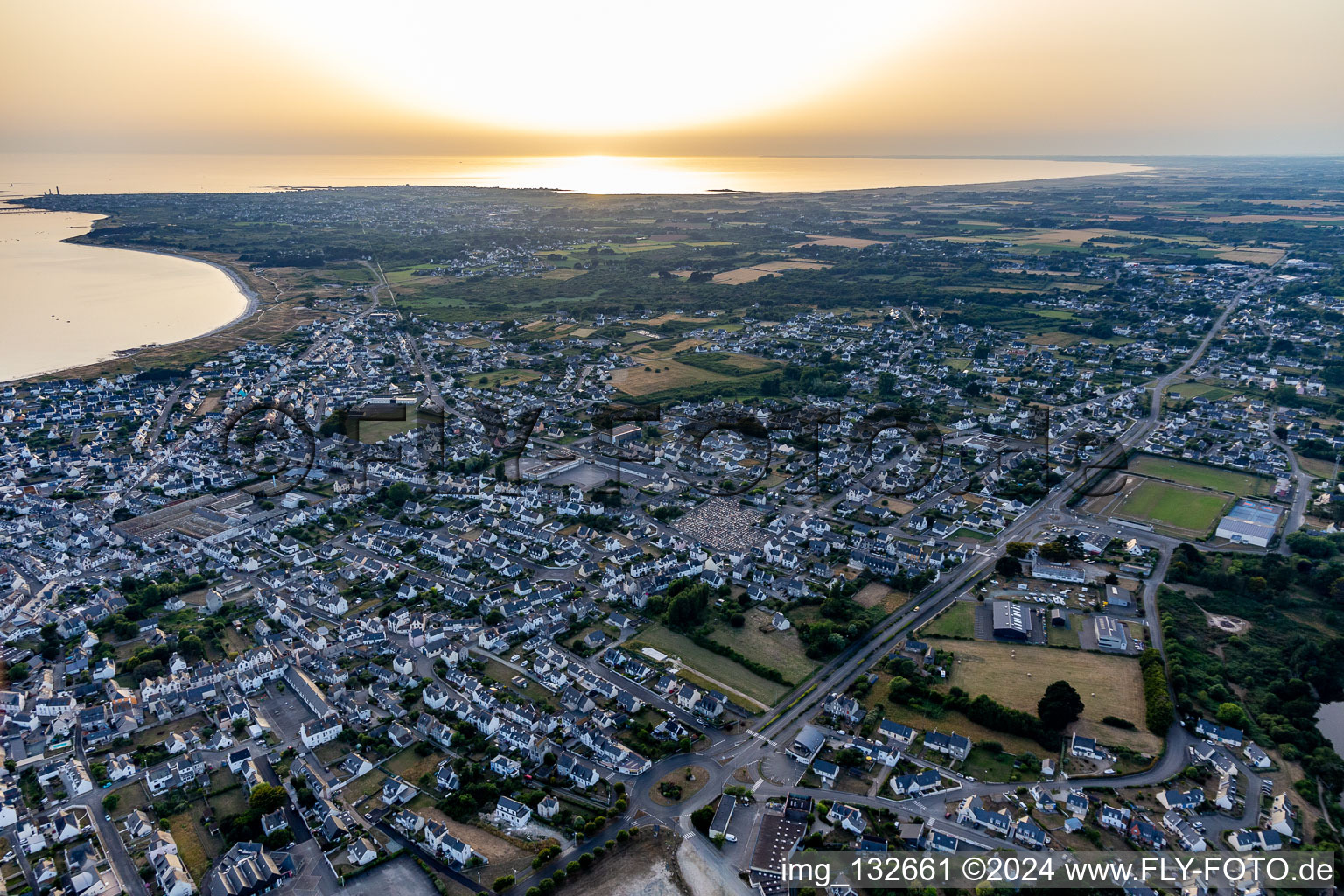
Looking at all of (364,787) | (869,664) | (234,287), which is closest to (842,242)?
(234,287)

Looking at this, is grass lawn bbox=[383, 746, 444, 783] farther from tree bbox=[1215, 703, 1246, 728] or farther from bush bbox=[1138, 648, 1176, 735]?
tree bbox=[1215, 703, 1246, 728]

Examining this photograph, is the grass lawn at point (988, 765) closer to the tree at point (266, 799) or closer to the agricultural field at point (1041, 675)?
the agricultural field at point (1041, 675)

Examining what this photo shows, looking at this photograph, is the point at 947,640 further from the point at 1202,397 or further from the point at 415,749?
the point at 1202,397

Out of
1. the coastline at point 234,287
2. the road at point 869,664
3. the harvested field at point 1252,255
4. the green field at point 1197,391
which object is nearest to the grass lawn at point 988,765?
the road at point 869,664

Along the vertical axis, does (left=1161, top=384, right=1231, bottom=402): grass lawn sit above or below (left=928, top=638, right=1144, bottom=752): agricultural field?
above

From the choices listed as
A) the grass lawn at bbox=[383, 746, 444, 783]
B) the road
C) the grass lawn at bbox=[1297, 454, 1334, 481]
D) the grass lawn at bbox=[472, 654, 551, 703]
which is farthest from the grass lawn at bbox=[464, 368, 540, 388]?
the grass lawn at bbox=[1297, 454, 1334, 481]

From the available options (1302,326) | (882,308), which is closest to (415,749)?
(882,308)

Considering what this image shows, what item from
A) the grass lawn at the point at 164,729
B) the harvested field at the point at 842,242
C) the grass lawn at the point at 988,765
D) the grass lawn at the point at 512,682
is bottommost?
the grass lawn at the point at 988,765
